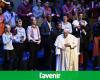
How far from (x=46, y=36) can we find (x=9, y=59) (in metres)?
1.45

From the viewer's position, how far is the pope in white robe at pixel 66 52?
53.0 ft

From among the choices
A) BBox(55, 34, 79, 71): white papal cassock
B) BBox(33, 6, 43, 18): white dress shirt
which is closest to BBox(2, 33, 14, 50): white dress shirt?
BBox(55, 34, 79, 71): white papal cassock

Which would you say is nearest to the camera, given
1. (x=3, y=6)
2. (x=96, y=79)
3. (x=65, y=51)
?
(x=96, y=79)

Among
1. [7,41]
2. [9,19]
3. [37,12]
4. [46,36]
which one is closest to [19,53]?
[7,41]

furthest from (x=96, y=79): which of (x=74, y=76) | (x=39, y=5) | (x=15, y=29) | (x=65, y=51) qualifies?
(x=39, y=5)

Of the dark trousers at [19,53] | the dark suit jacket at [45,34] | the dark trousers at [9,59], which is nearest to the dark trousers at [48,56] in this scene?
the dark suit jacket at [45,34]

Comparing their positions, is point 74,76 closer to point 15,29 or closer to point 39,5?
point 15,29

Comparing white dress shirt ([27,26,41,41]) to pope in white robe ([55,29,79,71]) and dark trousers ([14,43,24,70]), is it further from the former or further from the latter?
pope in white robe ([55,29,79,71])

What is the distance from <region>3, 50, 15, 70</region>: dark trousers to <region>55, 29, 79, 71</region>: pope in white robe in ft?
4.57

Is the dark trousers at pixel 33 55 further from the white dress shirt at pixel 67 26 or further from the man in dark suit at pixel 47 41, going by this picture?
the white dress shirt at pixel 67 26

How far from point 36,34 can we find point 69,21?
5.07 ft

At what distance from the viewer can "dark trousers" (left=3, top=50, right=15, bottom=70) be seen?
16.4 meters

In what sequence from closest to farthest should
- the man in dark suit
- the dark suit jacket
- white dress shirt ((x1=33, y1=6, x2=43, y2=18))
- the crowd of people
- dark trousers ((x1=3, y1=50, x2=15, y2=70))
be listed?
1. the crowd of people
2. dark trousers ((x1=3, y1=50, x2=15, y2=70))
3. the man in dark suit
4. the dark suit jacket
5. white dress shirt ((x1=33, y1=6, x2=43, y2=18))

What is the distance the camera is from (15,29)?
16.6 metres
